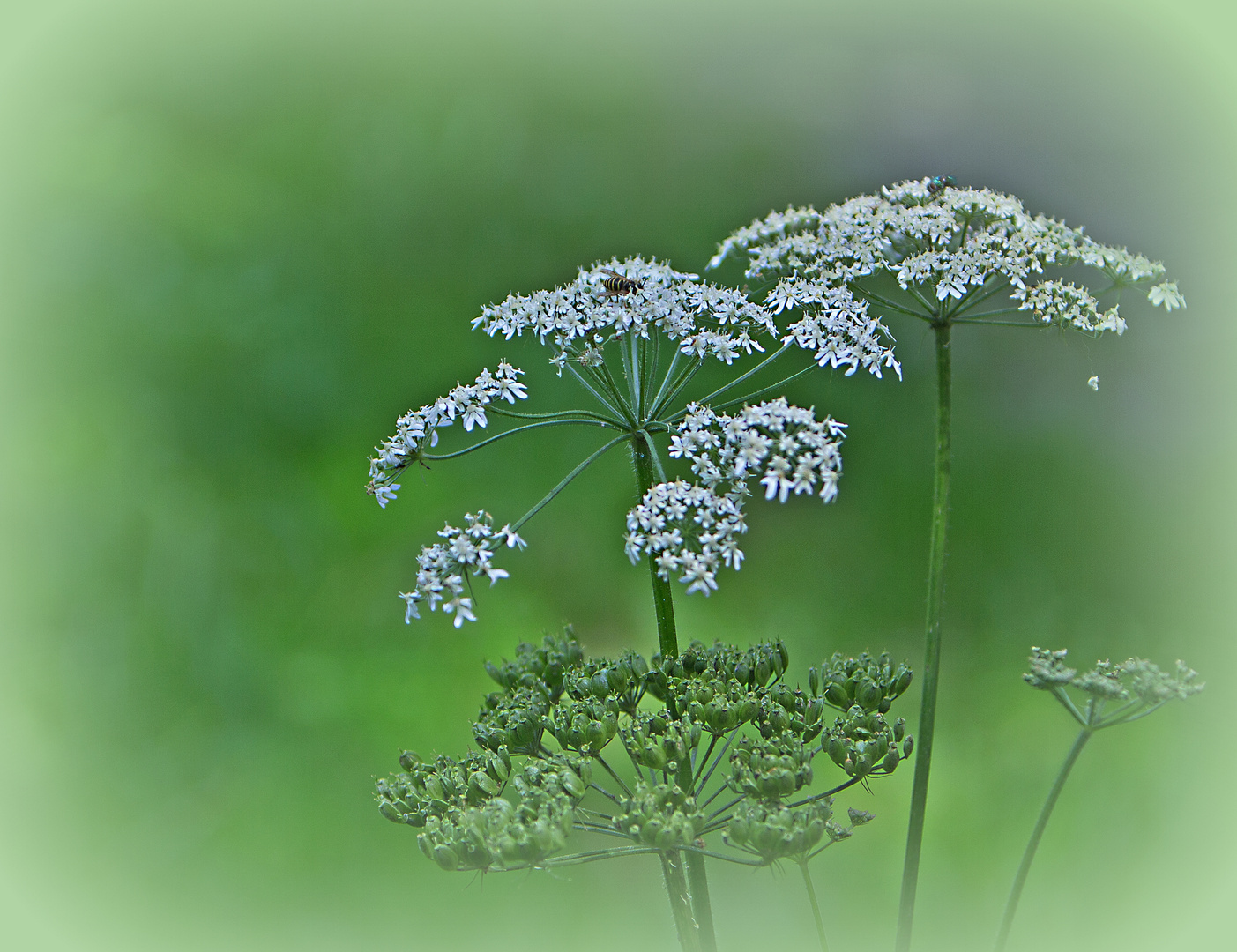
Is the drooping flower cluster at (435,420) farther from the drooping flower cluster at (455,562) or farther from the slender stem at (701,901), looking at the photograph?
the slender stem at (701,901)

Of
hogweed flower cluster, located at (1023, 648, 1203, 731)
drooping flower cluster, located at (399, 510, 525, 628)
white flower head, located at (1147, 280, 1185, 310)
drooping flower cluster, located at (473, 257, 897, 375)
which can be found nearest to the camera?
drooping flower cluster, located at (399, 510, 525, 628)

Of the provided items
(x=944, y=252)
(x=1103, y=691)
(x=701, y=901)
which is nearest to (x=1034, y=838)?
(x=1103, y=691)

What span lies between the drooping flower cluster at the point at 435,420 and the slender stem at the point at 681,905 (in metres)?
1.03

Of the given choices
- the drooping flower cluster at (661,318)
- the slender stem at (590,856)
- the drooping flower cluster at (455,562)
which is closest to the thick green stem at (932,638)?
the drooping flower cluster at (661,318)

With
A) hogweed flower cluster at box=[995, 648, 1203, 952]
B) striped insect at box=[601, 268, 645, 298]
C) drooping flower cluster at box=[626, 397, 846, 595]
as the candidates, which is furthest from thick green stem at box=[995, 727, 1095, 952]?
striped insect at box=[601, 268, 645, 298]

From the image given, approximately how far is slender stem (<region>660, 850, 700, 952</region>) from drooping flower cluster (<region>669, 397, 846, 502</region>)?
2.62 ft

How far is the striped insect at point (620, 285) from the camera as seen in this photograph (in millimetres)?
2082

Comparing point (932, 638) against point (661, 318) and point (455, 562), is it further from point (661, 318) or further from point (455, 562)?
point (455, 562)

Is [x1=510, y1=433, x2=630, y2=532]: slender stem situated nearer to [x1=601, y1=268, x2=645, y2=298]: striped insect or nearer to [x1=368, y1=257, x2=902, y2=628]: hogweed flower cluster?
[x1=368, y1=257, x2=902, y2=628]: hogweed flower cluster

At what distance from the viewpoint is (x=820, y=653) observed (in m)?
4.57

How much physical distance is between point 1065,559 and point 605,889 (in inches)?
111

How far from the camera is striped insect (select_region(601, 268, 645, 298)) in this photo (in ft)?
6.83

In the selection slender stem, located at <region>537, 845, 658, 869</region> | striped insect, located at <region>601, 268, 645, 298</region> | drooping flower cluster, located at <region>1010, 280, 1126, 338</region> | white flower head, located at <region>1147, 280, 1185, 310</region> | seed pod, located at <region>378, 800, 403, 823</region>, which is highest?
striped insect, located at <region>601, 268, 645, 298</region>

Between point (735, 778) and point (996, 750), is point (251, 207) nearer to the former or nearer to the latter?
point (735, 778)
